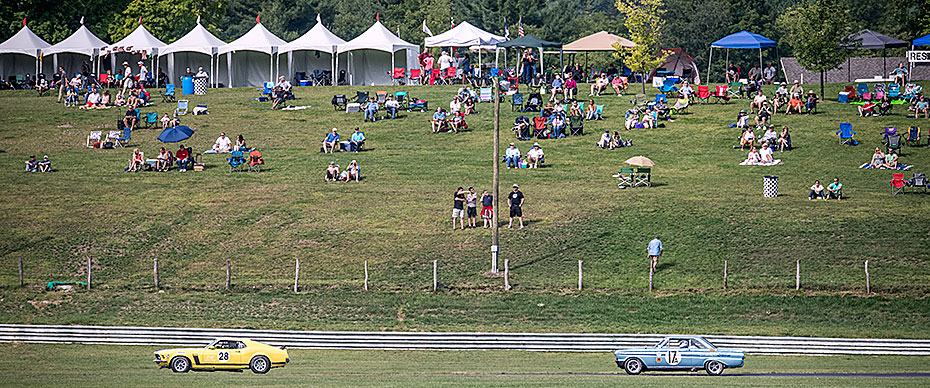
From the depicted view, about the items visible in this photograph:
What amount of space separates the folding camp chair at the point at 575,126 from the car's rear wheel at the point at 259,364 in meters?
31.1

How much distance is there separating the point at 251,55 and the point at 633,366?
170ft

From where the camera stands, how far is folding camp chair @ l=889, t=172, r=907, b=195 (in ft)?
139

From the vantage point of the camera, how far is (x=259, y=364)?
26031 mm

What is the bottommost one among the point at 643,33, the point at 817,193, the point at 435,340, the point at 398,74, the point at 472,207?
the point at 435,340

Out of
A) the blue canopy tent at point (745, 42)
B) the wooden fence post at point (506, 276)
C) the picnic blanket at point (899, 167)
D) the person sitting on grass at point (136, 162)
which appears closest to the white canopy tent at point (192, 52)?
the person sitting on grass at point (136, 162)

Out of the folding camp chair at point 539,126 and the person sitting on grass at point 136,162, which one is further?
the folding camp chair at point 539,126

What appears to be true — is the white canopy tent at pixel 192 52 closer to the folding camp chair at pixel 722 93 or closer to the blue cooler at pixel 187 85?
the blue cooler at pixel 187 85

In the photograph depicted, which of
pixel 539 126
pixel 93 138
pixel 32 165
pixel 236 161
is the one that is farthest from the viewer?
pixel 93 138

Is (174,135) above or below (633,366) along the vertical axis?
above

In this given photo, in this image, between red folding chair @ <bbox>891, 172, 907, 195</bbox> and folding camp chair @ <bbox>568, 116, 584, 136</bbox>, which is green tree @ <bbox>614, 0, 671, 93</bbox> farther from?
red folding chair @ <bbox>891, 172, 907, 195</bbox>

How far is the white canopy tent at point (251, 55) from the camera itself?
7056 centimetres

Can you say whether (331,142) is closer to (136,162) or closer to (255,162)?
(255,162)

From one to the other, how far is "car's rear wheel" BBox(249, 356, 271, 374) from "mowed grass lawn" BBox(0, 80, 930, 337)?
668 cm

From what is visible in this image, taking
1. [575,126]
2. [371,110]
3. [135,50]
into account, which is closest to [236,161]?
[371,110]
